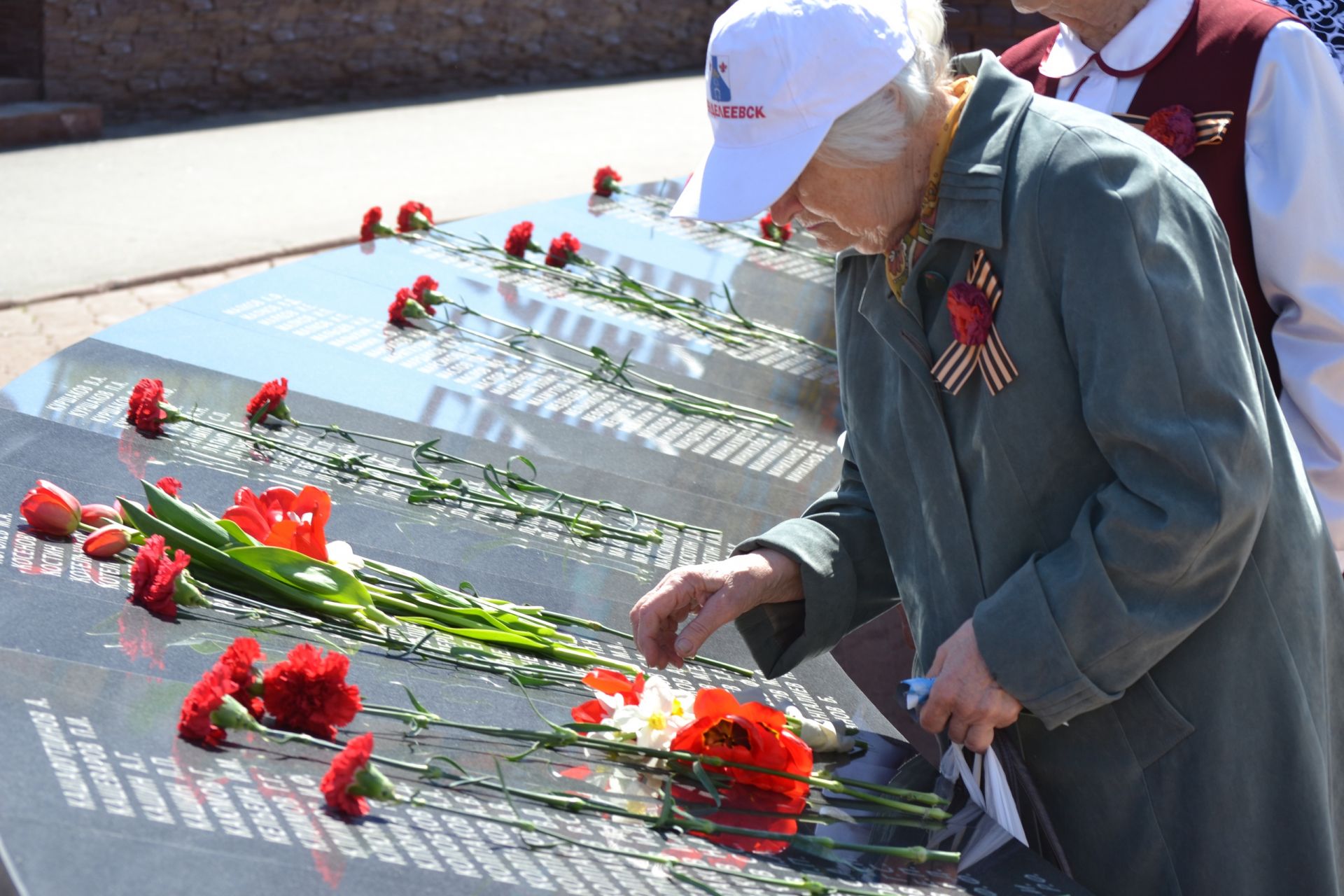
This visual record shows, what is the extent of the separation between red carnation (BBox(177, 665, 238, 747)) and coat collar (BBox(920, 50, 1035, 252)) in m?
0.90

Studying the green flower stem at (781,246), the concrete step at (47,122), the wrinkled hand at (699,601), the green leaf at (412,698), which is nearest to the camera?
the green leaf at (412,698)

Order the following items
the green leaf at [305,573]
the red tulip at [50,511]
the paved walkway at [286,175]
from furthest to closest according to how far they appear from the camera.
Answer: the paved walkway at [286,175]
the red tulip at [50,511]
the green leaf at [305,573]

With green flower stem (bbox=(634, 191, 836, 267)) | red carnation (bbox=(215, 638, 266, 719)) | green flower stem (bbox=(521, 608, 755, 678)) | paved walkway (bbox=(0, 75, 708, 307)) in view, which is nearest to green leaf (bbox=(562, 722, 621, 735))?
red carnation (bbox=(215, 638, 266, 719))

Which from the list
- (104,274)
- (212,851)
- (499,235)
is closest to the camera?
(212,851)

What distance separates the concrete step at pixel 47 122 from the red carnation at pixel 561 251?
5.99 metres

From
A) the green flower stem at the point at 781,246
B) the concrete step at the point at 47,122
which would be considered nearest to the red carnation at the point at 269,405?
the green flower stem at the point at 781,246

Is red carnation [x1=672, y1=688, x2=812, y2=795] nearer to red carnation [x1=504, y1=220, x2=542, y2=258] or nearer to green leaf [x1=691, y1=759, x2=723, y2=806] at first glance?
green leaf [x1=691, y1=759, x2=723, y2=806]

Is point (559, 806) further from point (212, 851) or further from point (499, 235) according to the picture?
point (499, 235)

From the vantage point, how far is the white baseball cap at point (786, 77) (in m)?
1.58

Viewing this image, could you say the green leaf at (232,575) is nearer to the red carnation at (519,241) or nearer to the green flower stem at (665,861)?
the green flower stem at (665,861)

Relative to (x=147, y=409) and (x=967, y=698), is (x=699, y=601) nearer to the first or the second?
(x=967, y=698)

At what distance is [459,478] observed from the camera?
2742mm

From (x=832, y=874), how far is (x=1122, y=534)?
457 mm

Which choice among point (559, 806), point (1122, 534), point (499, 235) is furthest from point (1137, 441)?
point (499, 235)
